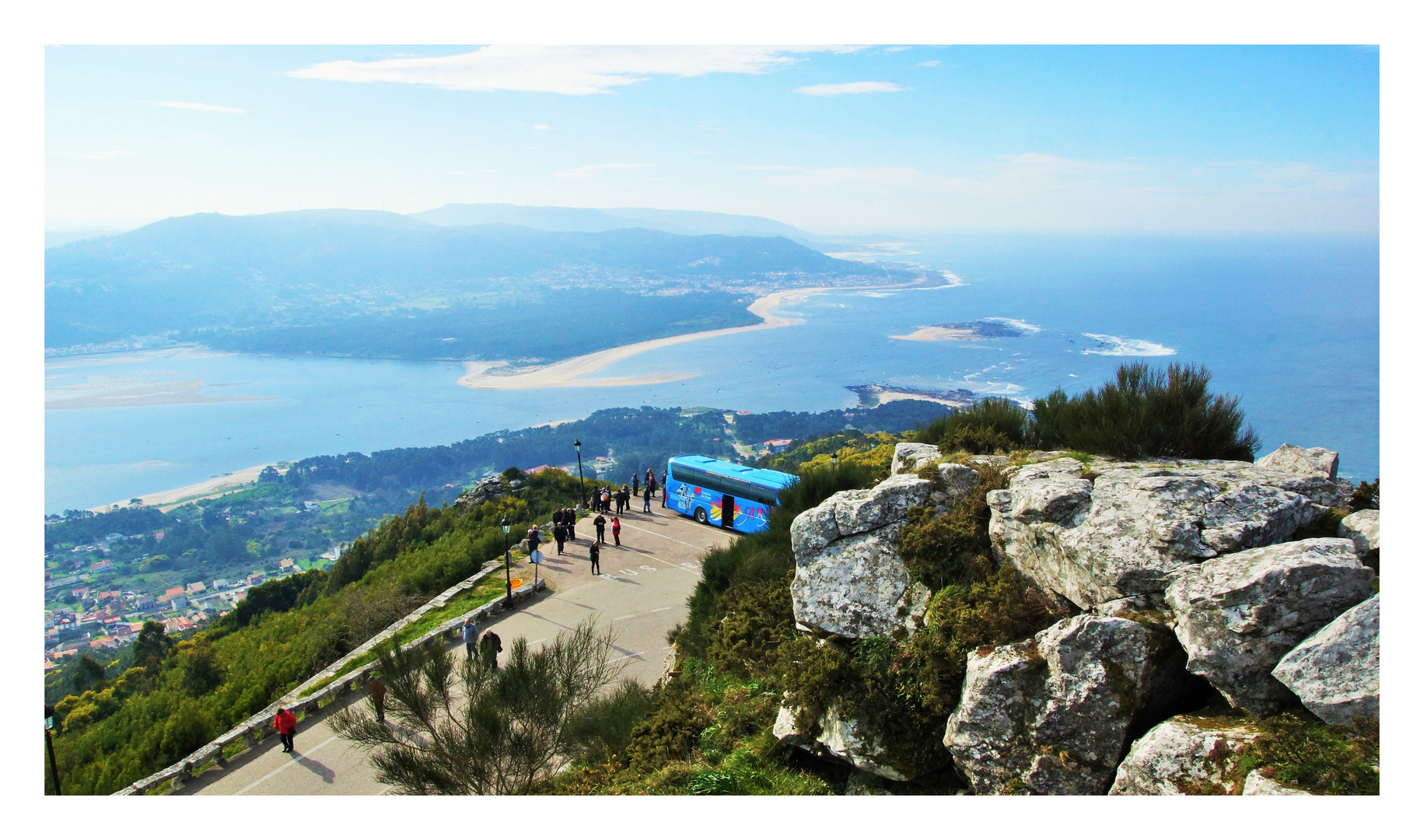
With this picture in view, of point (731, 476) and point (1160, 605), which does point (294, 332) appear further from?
point (1160, 605)

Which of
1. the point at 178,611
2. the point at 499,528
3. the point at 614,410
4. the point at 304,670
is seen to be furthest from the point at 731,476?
the point at 614,410

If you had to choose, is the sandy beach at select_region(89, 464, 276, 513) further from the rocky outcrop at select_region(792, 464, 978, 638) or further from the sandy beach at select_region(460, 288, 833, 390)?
the rocky outcrop at select_region(792, 464, 978, 638)

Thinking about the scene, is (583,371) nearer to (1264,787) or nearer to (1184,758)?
(1184,758)

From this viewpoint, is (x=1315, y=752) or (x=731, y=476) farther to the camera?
(x=731, y=476)

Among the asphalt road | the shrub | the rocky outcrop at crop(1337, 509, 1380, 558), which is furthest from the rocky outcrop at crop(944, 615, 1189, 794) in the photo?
the asphalt road

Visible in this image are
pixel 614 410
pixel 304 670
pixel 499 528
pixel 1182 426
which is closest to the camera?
pixel 1182 426
